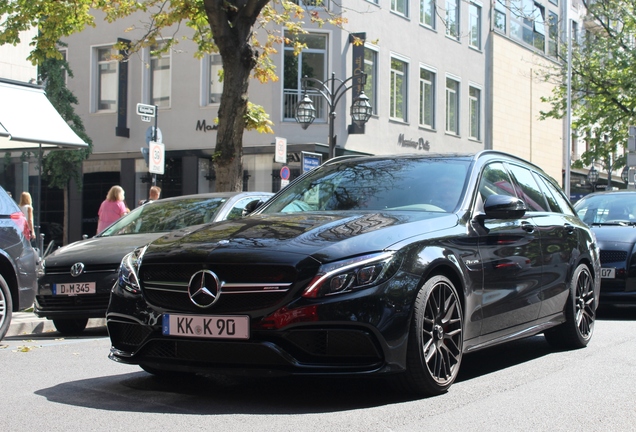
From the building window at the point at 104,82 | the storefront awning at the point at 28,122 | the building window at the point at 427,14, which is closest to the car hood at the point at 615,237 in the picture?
the storefront awning at the point at 28,122

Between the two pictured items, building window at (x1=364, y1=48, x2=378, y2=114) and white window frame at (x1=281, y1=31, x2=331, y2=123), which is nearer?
white window frame at (x1=281, y1=31, x2=331, y2=123)

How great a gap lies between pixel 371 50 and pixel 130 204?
9672 mm

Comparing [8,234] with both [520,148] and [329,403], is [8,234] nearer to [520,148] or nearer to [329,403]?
[329,403]

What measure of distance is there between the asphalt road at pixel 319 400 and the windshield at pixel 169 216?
11.3 feet

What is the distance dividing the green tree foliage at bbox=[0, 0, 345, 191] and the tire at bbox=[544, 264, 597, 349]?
8207 mm

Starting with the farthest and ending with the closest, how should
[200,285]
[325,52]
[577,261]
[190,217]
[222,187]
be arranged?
[325,52] → [222,187] → [190,217] → [577,261] → [200,285]

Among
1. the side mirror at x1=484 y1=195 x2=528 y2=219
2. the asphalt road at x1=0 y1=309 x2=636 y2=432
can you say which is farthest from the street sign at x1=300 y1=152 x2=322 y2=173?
the side mirror at x1=484 y1=195 x2=528 y2=219

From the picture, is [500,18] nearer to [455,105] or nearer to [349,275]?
[455,105]

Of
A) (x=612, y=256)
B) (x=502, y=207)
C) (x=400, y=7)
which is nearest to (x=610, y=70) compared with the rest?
(x=400, y=7)

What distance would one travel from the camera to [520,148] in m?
44.6

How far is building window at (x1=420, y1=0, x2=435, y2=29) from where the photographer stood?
120 feet

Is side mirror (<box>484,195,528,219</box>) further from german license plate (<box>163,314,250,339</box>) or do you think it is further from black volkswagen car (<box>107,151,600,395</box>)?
german license plate (<box>163,314,250,339</box>)

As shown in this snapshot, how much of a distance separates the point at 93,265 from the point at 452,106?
30582 millimetres

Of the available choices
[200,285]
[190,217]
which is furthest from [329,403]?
[190,217]
